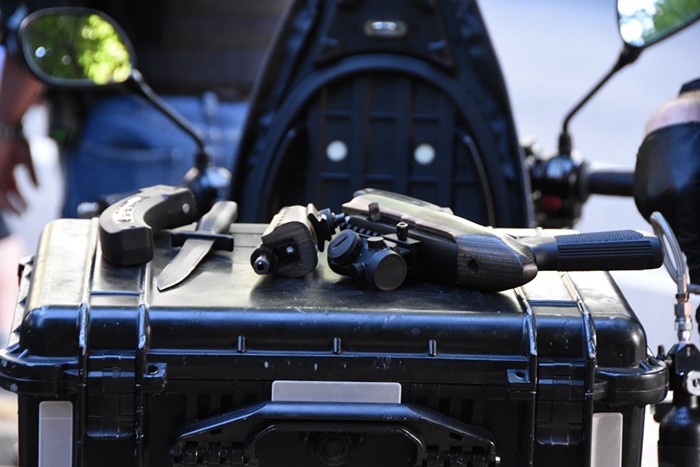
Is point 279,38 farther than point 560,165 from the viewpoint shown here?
No

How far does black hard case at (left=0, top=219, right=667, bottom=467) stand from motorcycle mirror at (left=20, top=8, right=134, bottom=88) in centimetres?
110

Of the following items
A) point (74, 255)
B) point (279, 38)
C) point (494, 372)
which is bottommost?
point (494, 372)

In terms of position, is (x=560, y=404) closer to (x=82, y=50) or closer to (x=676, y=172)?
(x=676, y=172)

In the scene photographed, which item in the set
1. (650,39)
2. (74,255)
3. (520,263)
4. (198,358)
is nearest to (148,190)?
(74,255)

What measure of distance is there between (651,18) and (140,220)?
106cm

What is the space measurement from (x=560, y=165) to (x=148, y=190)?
1104 mm

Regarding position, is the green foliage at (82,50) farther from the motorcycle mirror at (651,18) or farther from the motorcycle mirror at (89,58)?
the motorcycle mirror at (651,18)

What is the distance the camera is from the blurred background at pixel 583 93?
229 inches

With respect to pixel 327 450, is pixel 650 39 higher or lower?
higher

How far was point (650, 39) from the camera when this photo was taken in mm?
2271

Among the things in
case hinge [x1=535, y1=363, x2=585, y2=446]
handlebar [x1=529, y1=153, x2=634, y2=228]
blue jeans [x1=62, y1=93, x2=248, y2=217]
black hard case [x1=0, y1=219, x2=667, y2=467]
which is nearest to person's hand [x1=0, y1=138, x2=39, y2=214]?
blue jeans [x1=62, y1=93, x2=248, y2=217]

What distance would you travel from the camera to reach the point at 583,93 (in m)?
11.3

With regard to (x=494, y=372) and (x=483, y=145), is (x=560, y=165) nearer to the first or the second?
(x=483, y=145)

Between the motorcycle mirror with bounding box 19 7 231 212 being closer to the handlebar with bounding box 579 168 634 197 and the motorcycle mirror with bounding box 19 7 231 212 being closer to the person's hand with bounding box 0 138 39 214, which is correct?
the handlebar with bounding box 579 168 634 197
